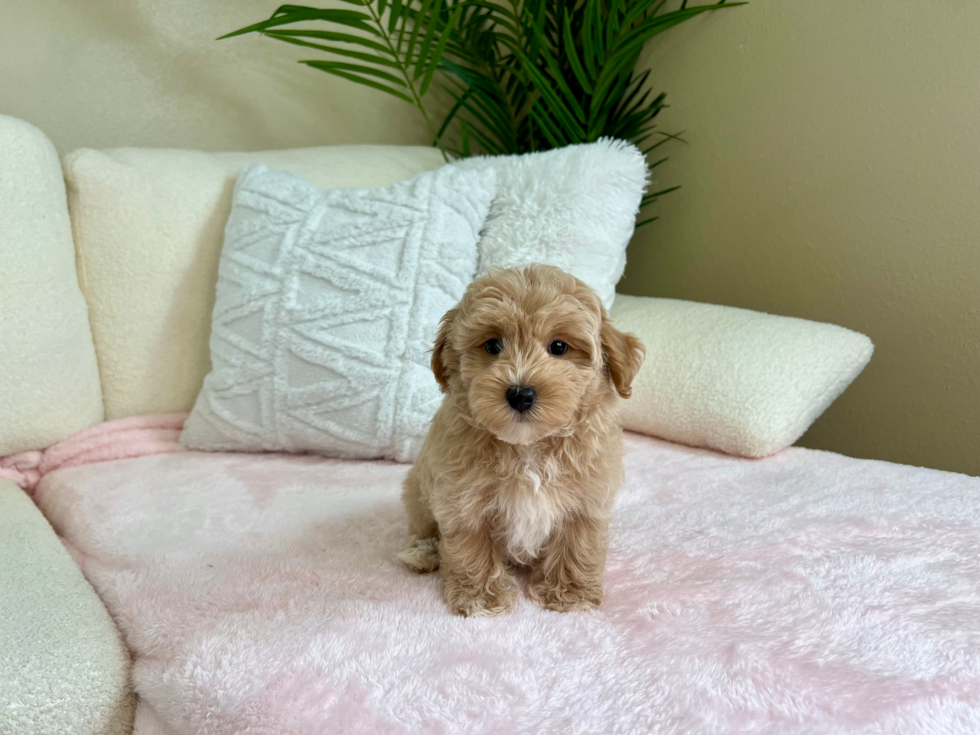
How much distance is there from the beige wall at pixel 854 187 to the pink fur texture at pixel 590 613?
46 cm

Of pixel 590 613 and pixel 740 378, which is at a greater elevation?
pixel 740 378

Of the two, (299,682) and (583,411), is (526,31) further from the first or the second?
(299,682)

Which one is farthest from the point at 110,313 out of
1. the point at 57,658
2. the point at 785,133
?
the point at 785,133

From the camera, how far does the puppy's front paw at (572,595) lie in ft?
4.01

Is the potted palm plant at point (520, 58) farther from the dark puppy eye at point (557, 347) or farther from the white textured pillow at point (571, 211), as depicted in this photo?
the dark puppy eye at point (557, 347)

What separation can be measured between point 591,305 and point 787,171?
1387 millimetres

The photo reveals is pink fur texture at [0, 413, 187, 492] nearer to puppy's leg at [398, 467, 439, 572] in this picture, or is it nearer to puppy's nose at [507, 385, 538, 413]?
puppy's leg at [398, 467, 439, 572]

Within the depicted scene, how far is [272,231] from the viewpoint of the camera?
194 cm

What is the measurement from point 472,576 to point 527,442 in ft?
0.87

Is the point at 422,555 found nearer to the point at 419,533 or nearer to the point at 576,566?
the point at 419,533

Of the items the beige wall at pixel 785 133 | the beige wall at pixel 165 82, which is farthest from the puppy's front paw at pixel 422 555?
the beige wall at pixel 165 82

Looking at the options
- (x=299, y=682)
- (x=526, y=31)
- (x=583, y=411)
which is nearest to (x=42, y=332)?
(x=299, y=682)

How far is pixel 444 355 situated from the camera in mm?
1260

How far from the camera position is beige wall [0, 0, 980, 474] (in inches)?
74.3
